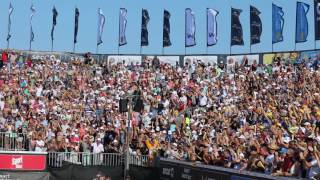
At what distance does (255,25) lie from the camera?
4016cm

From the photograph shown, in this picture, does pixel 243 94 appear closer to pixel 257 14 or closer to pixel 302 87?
pixel 302 87

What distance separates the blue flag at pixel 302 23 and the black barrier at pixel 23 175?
20.1 meters

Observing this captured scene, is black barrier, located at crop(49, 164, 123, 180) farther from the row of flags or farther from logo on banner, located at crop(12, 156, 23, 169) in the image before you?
the row of flags

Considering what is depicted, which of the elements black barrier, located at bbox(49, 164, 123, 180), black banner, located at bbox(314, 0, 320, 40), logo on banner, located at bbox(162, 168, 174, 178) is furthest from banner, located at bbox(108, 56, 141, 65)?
logo on banner, located at bbox(162, 168, 174, 178)

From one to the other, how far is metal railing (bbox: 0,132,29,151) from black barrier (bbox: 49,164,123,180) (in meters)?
3.88

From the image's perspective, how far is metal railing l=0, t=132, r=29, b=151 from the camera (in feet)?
82.9

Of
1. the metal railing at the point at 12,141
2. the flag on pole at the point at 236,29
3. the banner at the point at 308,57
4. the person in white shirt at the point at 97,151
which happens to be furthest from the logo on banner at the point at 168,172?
the flag on pole at the point at 236,29

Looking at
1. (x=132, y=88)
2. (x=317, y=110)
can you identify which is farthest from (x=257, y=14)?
(x=317, y=110)

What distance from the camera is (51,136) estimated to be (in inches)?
995

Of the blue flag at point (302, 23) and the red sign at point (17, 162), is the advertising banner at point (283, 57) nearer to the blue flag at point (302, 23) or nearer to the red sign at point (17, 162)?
the blue flag at point (302, 23)

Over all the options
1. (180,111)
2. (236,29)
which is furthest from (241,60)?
(180,111)

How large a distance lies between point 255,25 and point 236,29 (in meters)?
1.60

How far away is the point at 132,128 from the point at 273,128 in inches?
332

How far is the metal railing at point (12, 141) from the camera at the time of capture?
2527cm
